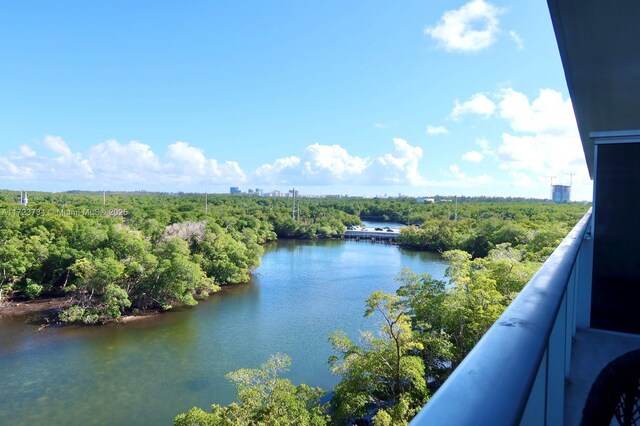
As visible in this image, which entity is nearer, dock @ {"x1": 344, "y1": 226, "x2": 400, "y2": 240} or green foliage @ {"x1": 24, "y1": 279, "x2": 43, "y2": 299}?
green foliage @ {"x1": 24, "y1": 279, "x2": 43, "y2": 299}

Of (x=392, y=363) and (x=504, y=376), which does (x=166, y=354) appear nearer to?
(x=392, y=363)

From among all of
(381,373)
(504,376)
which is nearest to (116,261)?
(381,373)

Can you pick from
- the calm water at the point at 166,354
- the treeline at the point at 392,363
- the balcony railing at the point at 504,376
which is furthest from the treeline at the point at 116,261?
the balcony railing at the point at 504,376

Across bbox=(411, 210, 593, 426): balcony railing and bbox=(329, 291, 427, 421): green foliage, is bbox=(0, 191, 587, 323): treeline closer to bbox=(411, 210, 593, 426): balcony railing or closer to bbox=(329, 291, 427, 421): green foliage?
bbox=(329, 291, 427, 421): green foliage

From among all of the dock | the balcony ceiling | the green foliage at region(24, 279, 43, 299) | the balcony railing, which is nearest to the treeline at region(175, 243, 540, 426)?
the balcony ceiling

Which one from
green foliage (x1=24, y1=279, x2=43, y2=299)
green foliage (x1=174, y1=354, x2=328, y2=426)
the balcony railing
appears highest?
the balcony railing

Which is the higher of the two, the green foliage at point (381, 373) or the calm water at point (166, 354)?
the green foliage at point (381, 373)

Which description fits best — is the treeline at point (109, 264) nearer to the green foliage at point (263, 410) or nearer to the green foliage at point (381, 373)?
the green foliage at point (263, 410)
